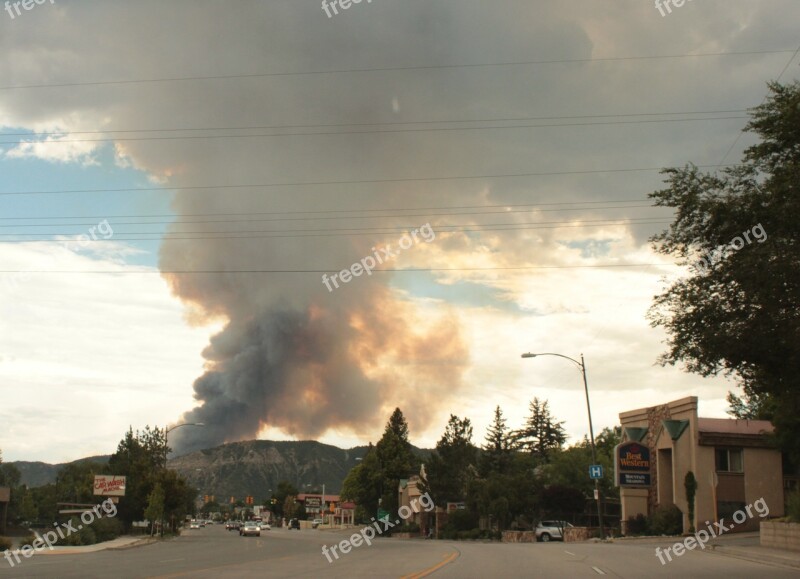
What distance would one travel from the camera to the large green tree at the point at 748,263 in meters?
21.2

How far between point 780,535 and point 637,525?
74.6ft

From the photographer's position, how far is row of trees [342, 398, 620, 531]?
62656 mm

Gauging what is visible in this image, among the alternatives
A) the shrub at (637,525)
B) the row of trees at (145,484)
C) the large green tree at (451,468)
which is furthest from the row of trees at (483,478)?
the row of trees at (145,484)

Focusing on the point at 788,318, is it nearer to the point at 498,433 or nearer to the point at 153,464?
the point at 153,464

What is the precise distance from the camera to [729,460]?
165 feet

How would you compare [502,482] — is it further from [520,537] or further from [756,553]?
[756,553]

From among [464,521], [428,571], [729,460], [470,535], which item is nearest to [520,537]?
[470,535]

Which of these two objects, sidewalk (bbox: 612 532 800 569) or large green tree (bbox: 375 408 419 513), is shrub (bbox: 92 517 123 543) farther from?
large green tree (bbox: 375 408 419 513)

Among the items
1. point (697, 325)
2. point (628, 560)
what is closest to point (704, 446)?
point (628, 560)

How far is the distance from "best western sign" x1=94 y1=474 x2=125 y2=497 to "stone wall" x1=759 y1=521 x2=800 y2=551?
44.8 meters

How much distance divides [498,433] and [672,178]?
9424 centimetres

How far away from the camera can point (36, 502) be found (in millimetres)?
139250
